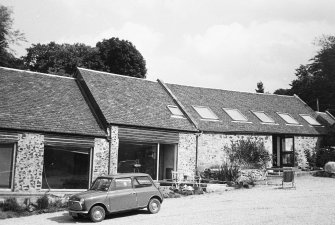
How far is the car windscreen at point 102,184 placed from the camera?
1373cm

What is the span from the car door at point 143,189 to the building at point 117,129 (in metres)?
5.77

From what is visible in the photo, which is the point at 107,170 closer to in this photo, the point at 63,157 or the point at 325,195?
the point at 63,157

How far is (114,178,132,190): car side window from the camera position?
13.8 meters

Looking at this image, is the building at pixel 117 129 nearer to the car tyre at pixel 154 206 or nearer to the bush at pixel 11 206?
the bush at pixel 11 206

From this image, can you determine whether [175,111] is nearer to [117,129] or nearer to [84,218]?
[117,129]

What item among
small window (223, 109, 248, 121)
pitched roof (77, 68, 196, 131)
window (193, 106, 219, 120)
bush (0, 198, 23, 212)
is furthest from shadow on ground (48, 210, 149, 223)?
small window (223, 109, 248, 121)

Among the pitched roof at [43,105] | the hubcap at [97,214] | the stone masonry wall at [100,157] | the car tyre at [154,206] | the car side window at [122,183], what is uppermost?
the pitched roof at [43,105]

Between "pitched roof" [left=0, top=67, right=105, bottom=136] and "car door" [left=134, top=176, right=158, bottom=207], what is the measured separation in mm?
6045

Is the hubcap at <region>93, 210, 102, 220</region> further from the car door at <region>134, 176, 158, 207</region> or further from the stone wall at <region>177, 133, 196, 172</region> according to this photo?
the stone wall at <region>177, 133, 196, 172</region>

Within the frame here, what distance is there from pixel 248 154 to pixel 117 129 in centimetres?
919

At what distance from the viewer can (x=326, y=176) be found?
953 inches

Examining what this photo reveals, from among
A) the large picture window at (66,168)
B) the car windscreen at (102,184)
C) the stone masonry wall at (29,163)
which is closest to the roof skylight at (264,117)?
the large picture window at (66,168)

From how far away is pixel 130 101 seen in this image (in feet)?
77.8

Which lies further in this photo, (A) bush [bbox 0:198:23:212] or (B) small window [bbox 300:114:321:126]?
(B) small window [bbox 300:114:321:126]
